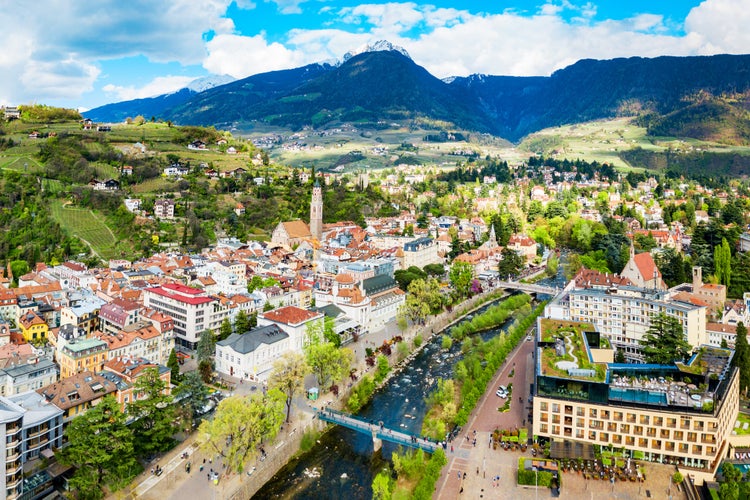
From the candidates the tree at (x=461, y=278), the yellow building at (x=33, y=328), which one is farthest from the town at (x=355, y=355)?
→ the tree at (x=461, y=278)

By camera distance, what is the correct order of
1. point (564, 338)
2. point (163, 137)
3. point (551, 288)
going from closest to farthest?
point (564, 338) < point (551, 288) < point (163, 137)

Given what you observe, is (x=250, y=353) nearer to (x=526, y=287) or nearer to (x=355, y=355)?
(x=355, y=355)

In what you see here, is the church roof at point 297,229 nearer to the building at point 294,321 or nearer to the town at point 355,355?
the town at point 355,355

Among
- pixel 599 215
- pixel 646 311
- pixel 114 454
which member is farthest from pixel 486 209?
pixel 114 454

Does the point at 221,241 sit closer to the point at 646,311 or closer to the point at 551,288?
the point at 551,288

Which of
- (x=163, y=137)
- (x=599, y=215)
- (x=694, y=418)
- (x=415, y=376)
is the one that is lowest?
(x=415, y=376)

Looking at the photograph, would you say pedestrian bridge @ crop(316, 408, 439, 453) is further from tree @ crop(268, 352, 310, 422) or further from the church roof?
the church roof
